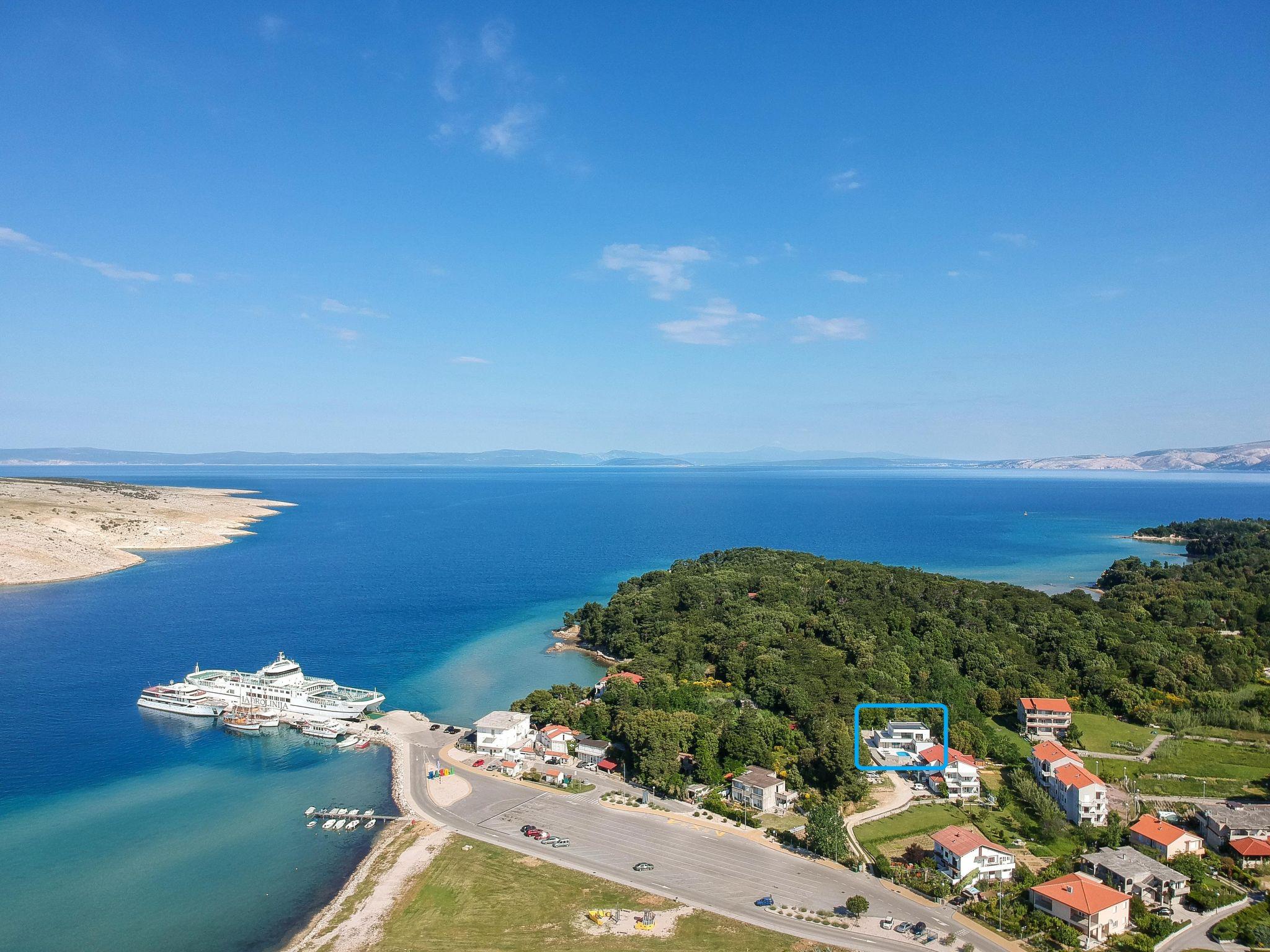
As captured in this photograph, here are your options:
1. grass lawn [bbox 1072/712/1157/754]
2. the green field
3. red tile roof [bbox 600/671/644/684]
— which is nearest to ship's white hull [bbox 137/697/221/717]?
red tile roof [bbox 600/671/644/684]

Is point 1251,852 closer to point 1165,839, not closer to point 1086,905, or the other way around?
point 1165,839

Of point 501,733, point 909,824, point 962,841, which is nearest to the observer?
point 962,841

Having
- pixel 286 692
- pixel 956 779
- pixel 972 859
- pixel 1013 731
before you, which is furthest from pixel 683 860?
pixel 286 692

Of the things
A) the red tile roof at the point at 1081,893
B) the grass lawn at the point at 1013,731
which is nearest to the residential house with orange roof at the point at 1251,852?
the red tile roof at the point at 1081,893

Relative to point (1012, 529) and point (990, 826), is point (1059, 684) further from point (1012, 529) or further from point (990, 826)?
point (1012, 529)

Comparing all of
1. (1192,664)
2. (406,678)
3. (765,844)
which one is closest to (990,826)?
(765,844)

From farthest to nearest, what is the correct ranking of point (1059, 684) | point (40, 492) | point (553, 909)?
point (40, 492), point (1059, 684), point (553, 909)

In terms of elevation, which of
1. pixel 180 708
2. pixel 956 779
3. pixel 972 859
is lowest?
pixel 180 708
